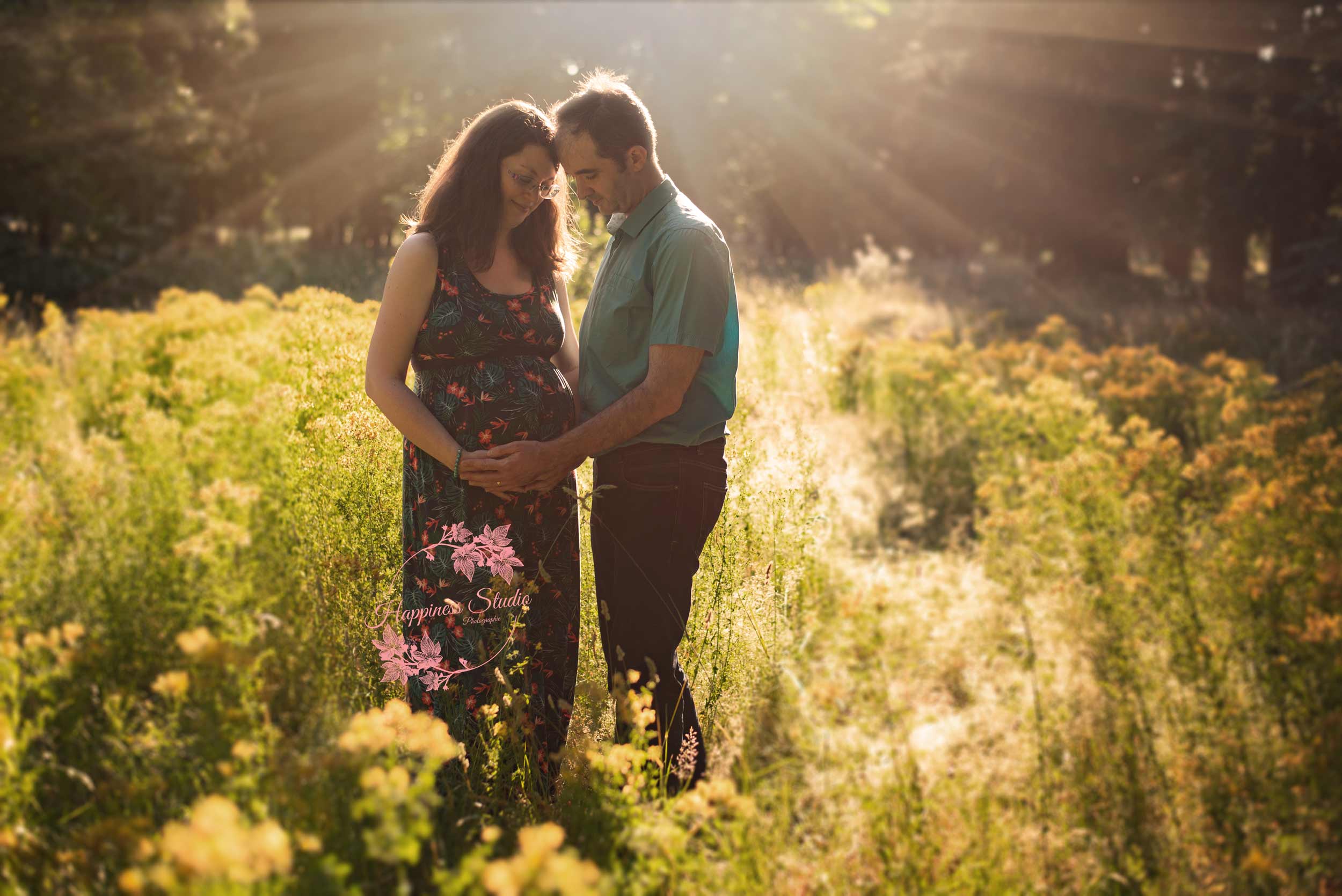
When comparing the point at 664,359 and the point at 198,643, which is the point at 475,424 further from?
the point at 198,643

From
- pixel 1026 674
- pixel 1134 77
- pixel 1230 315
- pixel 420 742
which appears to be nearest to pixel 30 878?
pixel 420 742

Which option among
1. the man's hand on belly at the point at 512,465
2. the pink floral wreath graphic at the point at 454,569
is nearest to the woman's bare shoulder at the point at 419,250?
the man's hand on belly at the point at 512,465

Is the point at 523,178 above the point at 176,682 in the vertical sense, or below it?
above

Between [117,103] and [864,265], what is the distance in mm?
16643

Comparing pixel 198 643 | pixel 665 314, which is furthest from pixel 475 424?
pixel 198 643

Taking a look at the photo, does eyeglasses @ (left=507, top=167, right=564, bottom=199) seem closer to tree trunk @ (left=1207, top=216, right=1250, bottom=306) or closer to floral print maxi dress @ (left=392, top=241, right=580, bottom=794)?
floral print maxi dress @ (left=392, top=241, right=580, bottom=794)

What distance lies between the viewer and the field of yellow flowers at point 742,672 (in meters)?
1.55

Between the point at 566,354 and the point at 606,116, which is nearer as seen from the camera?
the point at 606,116

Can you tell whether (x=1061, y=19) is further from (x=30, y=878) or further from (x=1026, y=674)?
(x=30, y=878)

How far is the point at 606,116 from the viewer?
2.30m

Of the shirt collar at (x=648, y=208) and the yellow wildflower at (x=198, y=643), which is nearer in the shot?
the yellow wildflower at (x=198, y=643)

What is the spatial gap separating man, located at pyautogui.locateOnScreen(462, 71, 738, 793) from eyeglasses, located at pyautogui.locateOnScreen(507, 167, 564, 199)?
10 cm

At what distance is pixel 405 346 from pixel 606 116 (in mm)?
845

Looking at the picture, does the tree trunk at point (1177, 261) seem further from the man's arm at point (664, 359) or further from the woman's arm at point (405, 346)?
the woman's arm at point (405, 346)
